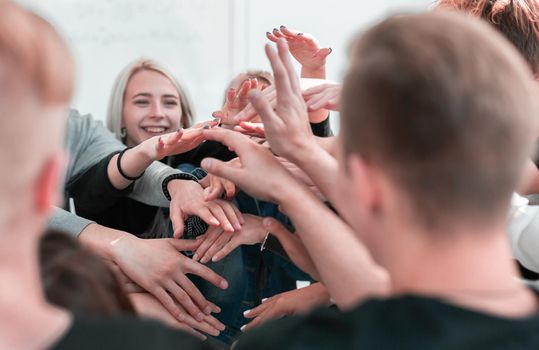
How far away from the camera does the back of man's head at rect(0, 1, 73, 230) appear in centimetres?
63

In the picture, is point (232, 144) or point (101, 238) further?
point (101, 238)

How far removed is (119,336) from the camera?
694mm

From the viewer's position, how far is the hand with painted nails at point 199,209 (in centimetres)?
137

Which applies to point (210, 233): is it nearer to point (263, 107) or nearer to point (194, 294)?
point (194, 294)

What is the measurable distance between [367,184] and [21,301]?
12.1 inches

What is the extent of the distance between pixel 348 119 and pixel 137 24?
344 centimetres

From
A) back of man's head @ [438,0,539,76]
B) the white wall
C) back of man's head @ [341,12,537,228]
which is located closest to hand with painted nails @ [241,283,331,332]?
back of man's head @ [438,0,539,76]

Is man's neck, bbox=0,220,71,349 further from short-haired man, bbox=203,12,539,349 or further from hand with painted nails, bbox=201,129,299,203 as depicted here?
hand with painted nails, bbox=201,129,299,203

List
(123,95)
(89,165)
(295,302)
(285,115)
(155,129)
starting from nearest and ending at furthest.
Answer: (285,115), (295,302), (89,165), (155,129), (123,95)

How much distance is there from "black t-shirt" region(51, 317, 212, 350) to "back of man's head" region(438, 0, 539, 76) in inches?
36.3

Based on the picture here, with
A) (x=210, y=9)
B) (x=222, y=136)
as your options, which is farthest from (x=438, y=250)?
(x=210, y=9)

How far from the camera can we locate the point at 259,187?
112cm

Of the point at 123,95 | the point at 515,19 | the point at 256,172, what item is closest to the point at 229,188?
the point at 256,172

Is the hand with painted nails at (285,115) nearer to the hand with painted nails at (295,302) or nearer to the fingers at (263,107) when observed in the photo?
the fingers at (263,107)
